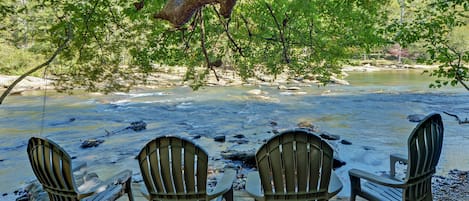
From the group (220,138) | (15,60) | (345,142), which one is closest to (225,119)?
(220,138)

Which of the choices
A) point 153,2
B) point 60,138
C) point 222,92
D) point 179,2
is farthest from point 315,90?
point 179,2

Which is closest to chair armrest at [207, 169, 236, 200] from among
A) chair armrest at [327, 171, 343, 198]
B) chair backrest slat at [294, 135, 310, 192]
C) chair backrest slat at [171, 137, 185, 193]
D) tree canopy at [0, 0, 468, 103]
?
chair backrest slat at [171, 137, 185, 193]

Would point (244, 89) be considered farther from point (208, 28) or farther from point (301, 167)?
point (301, 167)

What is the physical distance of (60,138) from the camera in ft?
25.6

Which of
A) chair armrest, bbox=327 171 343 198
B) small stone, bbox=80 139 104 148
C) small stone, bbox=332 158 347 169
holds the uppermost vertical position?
chair armrest, bbox=327 171 343 198

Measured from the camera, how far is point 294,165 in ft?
5.49

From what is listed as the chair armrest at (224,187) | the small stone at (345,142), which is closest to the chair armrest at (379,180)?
the chair armrest at (224,187)

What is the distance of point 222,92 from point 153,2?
9567mm

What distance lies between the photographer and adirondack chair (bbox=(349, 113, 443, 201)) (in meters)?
1.74

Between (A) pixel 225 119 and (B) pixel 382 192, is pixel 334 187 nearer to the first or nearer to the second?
(B) pixel 382 192

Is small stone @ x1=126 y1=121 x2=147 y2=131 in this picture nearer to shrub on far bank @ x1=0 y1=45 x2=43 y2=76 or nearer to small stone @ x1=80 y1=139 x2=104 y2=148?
small stone @ x1=80 y1=139 x2=104 y2=148

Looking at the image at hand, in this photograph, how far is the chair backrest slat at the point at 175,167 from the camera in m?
1.72

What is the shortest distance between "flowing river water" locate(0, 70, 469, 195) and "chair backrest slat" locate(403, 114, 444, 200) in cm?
217

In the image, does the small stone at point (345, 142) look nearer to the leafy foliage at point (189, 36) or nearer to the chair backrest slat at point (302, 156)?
the leafy foliage at point (189, 36)
